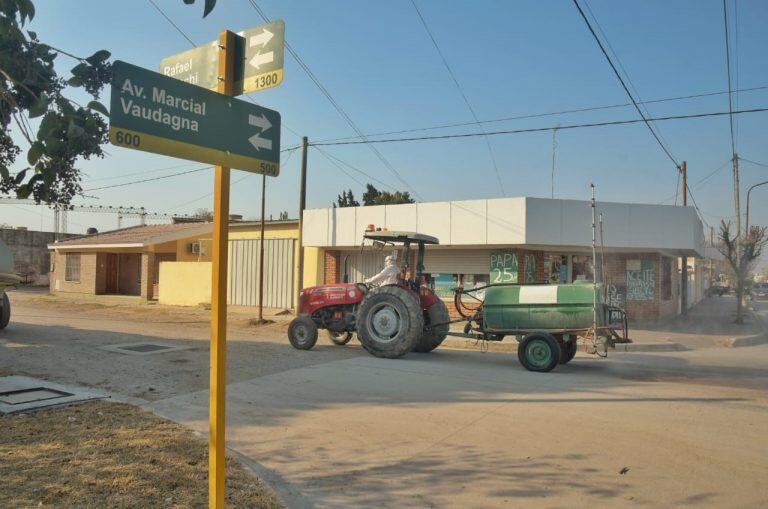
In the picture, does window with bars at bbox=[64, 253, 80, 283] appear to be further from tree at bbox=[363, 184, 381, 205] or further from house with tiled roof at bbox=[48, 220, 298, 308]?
tree at bbox=[363, 184, 381, 205]

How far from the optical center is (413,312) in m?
11.1

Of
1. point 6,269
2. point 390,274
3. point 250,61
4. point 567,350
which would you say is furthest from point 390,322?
point 6,269

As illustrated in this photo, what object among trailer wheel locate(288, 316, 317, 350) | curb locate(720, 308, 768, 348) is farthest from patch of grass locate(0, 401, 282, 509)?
curb locate(720, 308, 768, 348)

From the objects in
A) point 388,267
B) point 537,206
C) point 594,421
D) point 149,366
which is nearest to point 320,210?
point 537,206

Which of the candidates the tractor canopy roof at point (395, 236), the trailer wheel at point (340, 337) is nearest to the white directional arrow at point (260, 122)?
the tractor canopy roof at point (395, 236)

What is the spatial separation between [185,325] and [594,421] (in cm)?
1396

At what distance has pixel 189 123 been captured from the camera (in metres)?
3.22

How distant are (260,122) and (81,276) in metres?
32.3

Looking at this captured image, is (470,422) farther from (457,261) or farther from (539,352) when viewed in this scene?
(457,261)

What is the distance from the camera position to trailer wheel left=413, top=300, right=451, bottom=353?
12070mm

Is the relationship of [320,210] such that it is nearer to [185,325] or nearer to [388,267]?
[185,325]

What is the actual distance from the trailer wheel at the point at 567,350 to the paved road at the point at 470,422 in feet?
0.63

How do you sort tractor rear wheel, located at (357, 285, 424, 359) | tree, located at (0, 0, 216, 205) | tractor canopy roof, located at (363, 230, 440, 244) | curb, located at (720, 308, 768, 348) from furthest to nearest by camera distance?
curb, located at (720, 308, 768, 348) < tractor canopy roof, located at (363, 230, 440, 244) < tractor rear wheel, located at (357, 285, 424, 359) < tree, located at (0, 0, 216, 205)

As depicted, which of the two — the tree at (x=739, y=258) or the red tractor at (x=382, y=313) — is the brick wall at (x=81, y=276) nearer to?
the red tractor at (x=382, y=313)
